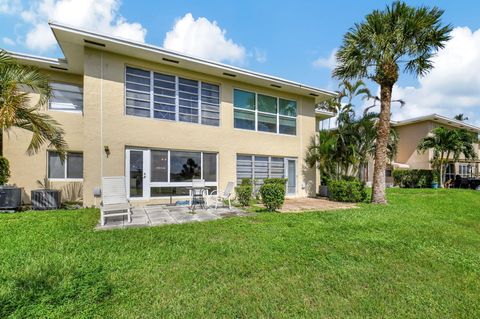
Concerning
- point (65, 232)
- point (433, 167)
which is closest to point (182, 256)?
point (65, 232)

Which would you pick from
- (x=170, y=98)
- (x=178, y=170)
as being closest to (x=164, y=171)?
(x=178, y=170)

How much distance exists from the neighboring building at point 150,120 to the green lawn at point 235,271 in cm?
426

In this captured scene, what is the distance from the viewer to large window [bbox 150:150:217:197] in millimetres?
11695

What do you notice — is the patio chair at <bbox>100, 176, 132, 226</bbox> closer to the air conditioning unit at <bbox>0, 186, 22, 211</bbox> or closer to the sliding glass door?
the sliding glass door

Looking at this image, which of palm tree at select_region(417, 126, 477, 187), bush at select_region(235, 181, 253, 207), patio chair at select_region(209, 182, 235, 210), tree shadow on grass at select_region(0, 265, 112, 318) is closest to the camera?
tree shadow on grass at select_region(0, 265, 112, 318)

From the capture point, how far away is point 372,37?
1223 centimetres

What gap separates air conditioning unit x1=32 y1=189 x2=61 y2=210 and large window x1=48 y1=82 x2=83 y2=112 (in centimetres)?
475

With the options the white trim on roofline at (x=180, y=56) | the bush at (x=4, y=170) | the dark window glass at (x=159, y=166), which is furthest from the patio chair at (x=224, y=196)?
the bush at (x=4, y=170)

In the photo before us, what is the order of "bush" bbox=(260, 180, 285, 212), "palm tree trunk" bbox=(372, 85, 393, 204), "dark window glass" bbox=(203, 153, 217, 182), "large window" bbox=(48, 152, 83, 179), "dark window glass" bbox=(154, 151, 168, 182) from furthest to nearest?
"dark window glass" bbox=(203, 153, 217, 182) < "palm tree trunk" bbox=(372, 85, 393, 204) < "large window" bbox=(48, 152, 83, 179) < "dark window glass" bbox=(154, 151, 168, 182) < "bush" bbox=(260, 180, 285, 212)

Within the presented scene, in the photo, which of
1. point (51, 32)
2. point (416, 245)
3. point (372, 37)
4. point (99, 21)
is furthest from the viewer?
point (372, 37)

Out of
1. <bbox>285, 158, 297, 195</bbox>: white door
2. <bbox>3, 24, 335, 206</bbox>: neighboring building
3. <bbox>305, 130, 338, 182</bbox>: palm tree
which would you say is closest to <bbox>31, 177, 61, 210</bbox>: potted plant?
<bbox>3, 24, 335, 206</bbox>: neighboring building

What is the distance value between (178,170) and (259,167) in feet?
16.6

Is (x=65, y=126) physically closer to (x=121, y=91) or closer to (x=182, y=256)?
(x=121, y=91)

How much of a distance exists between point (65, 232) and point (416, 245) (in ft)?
30.2
